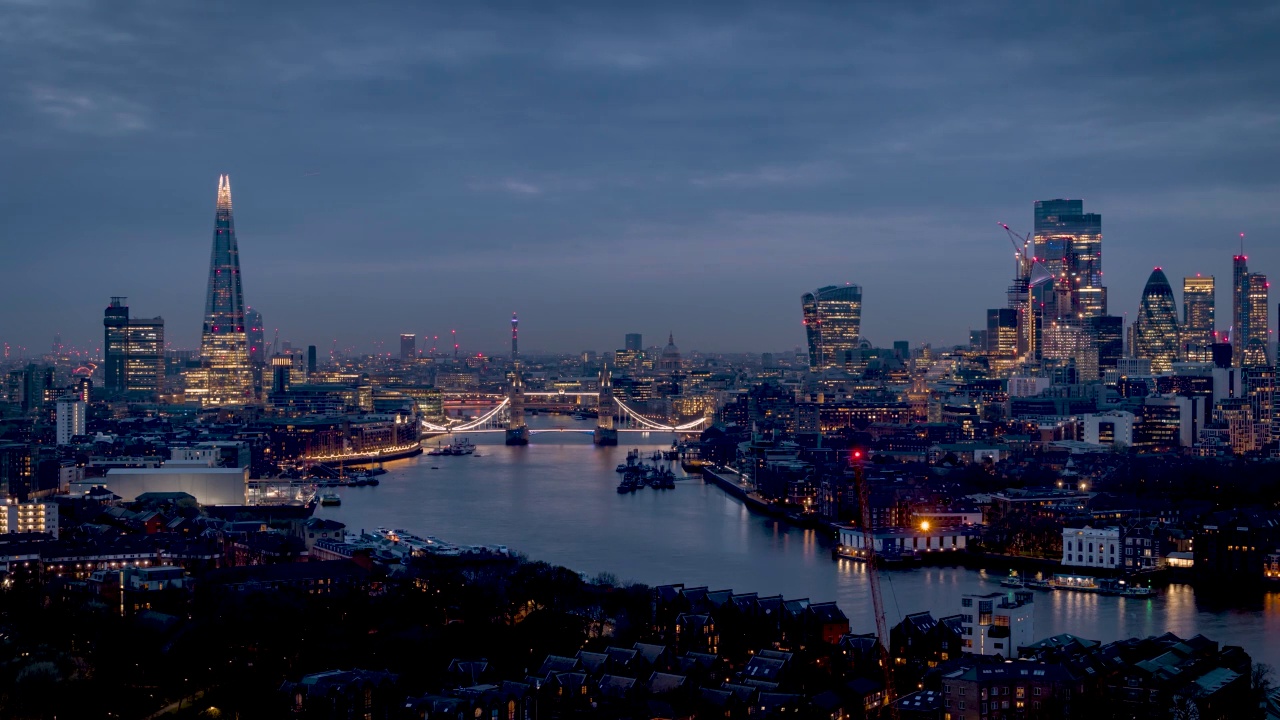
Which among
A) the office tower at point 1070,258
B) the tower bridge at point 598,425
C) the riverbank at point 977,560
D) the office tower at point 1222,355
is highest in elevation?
the office tower at point 1070,258

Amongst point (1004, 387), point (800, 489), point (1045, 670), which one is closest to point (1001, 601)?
point (1045, 670)

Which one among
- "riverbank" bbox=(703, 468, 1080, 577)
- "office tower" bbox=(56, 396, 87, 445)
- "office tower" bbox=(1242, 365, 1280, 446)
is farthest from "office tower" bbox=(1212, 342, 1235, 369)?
"office tower" bbox=(56, 396, 87, 445)

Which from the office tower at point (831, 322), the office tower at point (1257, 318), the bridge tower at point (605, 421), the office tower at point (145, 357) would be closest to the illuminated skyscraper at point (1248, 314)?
the office tower at point (1257, 318)

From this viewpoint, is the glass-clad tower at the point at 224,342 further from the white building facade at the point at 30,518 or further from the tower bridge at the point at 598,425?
the white building facade at the point at 30,518

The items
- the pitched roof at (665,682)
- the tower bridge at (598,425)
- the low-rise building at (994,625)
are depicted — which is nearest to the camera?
the pitched roof at (665,682)

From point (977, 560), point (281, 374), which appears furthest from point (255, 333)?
point (977, 560)

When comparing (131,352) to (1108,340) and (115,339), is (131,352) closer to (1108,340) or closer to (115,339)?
(115,339)

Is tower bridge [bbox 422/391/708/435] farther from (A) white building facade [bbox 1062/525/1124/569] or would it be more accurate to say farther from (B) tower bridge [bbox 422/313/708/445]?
(A) white building facade [bbox 1062/525/1124/569]
